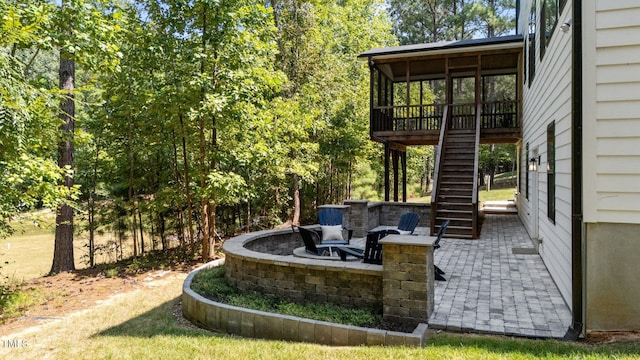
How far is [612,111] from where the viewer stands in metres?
3.84

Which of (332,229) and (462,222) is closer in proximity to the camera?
(332,229)

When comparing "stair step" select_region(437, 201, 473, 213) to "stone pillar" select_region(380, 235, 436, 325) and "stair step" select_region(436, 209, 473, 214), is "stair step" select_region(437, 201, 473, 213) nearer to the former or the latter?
"stair step" select_region(436, 209, 473, 214)

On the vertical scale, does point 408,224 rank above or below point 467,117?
below

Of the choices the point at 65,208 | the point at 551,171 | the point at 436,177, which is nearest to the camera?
the point at 551,171

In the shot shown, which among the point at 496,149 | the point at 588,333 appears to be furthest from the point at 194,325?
the point at 496,149

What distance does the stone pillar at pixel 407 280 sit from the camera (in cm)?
419

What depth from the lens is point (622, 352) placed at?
10.8 feet

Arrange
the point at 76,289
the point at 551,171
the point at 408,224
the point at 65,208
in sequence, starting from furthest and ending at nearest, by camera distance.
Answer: the point at 65,208
the point at 76,289
the point at 408,224
the point at 551,171

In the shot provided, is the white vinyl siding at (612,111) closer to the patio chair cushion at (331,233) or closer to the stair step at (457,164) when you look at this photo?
the patio chair cushion at (331,233)

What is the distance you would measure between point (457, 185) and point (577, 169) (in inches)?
263

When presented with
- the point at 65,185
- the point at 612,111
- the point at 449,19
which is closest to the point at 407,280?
the point at 612,111

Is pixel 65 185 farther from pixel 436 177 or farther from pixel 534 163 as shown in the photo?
pixel 534 163

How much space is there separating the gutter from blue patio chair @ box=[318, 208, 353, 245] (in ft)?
12.9

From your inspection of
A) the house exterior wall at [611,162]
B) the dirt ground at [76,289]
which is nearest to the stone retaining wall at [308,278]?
the house exterior wall at [611,162]
